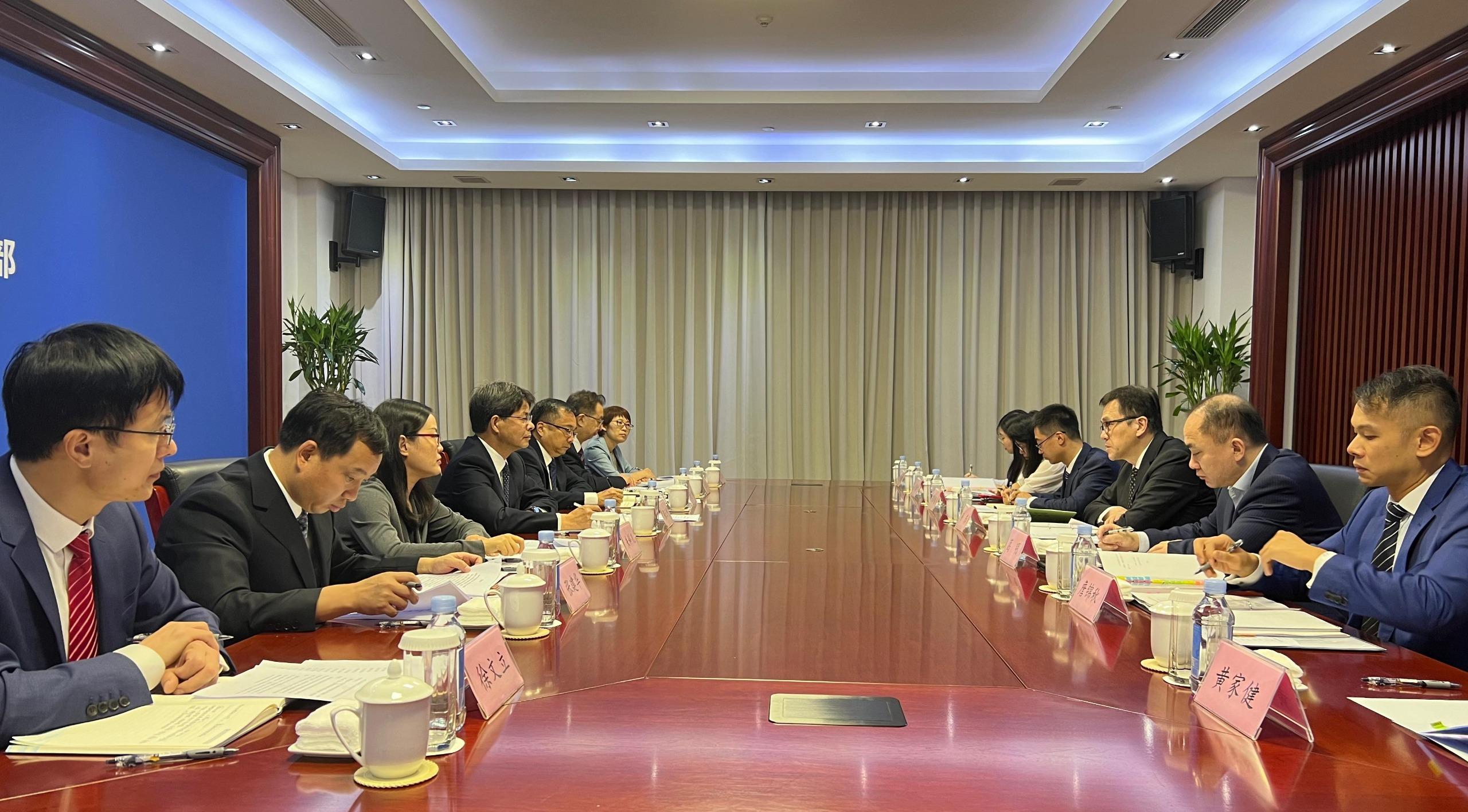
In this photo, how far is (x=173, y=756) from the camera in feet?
4.15

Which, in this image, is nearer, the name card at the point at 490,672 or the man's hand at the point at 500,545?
the name card at the point at 490,672

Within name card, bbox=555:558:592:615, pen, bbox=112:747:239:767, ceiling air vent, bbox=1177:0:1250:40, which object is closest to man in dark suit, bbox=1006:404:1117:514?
ceiling air vent, bbox=1177:0:1250:40

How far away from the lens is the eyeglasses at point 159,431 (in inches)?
60.6

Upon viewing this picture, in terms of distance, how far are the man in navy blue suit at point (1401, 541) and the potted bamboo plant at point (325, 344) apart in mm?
6175

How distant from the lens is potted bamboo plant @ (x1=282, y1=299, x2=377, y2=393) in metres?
7.03

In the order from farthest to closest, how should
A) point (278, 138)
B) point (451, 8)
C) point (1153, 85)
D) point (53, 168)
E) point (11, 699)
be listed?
point (278, 138), point (1153, 85), point (451, 8), point (53, 168), point (11, 699)

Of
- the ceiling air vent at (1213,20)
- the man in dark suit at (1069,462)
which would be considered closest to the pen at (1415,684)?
the man in dark suit at (1069,462)

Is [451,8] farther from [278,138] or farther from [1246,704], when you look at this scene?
[1246,704]

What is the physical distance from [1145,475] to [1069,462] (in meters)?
1.21

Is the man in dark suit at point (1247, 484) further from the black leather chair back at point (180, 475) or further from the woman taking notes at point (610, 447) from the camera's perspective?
the woman taking notes at point (610, 447)

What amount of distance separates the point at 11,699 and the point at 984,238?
311 inches

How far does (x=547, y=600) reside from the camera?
206cm

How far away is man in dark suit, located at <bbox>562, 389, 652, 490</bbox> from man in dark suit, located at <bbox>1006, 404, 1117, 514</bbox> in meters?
2.18

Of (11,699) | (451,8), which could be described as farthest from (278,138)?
(11,699)
